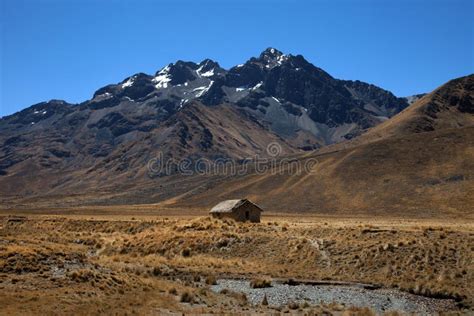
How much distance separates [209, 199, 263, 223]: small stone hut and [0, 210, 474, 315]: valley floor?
7122 millimetres

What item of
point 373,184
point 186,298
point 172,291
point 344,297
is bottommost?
point 344,297

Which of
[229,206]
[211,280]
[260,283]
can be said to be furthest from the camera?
[229,206]

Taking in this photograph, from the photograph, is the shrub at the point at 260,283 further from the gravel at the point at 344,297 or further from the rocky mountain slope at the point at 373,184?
the rocky mountain slope at the point at 373,184

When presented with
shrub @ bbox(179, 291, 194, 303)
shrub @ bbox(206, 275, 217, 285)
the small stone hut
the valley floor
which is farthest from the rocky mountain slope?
shrub @ bbox(179, 291, 194, 303)

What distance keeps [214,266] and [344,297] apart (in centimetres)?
1302

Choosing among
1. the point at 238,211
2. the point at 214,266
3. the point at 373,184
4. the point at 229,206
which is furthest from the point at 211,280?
the point at 373,184

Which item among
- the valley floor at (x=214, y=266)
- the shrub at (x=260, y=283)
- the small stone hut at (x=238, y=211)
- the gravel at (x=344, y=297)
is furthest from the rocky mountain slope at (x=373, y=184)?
the shrub at (x=260, y=283)

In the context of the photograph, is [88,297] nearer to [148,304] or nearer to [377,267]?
[148,304]

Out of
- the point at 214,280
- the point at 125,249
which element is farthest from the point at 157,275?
the point at 125,249

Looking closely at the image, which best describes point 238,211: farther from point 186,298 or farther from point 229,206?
point 186,298

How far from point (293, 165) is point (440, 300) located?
439 feet

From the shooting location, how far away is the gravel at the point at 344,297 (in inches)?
1154

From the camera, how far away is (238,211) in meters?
66.2

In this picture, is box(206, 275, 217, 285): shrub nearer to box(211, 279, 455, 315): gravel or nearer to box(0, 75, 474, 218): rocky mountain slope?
box(211, 279, 455, 315): gravel
